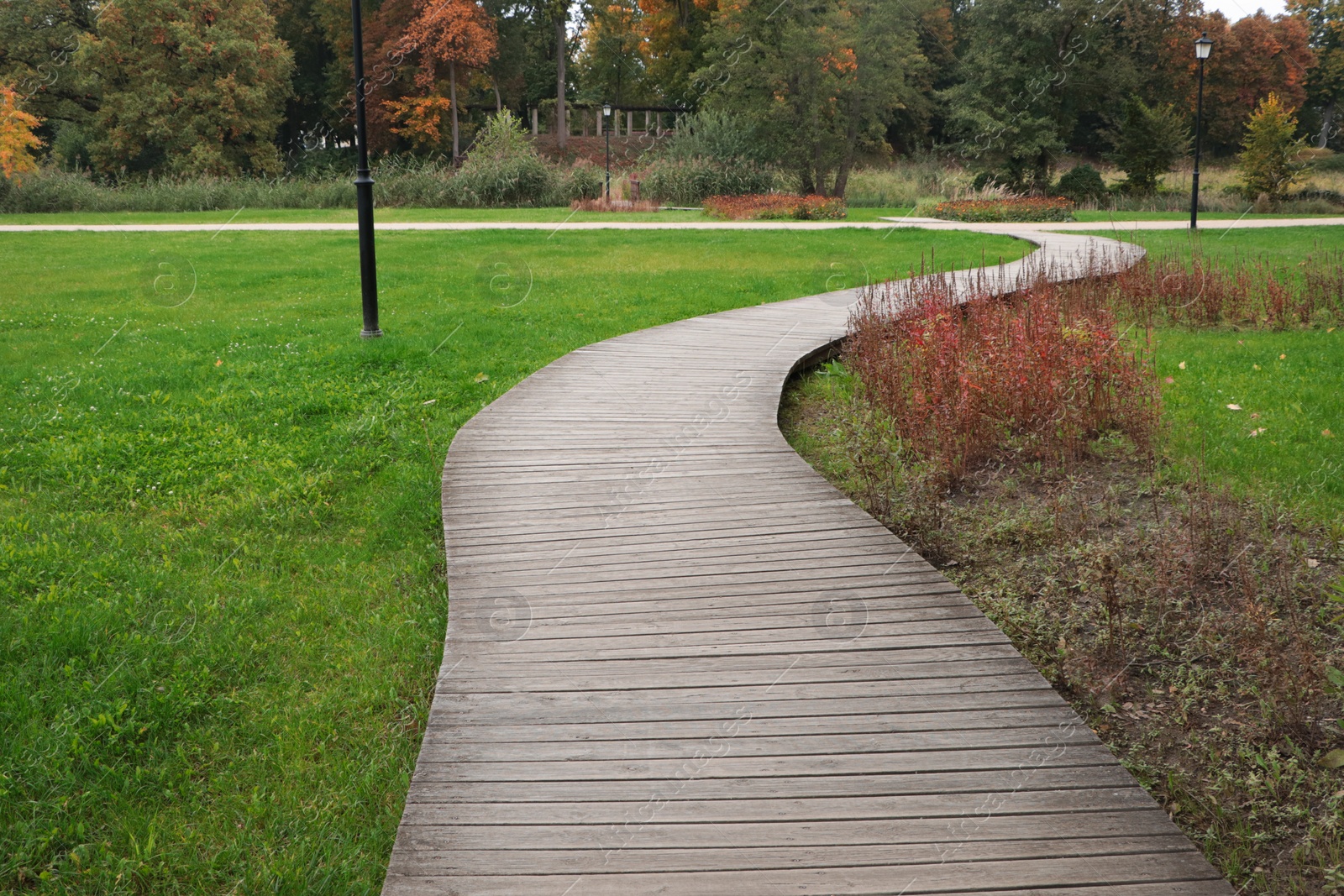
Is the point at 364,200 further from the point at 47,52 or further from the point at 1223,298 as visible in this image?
the point at 47,52

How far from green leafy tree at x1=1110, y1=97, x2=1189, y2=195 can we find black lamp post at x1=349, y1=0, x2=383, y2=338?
107ft

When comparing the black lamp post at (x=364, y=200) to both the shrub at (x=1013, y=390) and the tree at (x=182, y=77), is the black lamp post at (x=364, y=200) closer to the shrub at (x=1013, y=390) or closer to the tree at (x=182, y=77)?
the shrub at (x=1013, y=390)

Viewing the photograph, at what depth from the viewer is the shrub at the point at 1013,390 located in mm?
5992

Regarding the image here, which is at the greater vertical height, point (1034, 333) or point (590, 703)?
point (1034, 333)

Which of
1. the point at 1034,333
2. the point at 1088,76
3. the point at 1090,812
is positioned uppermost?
the point at 1088,76

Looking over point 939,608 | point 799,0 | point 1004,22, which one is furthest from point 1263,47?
point 939,608

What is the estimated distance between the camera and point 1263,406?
692 cm

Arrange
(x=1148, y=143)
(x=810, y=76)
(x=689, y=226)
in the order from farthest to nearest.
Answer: (x=1148, y=143) → (x=810, y=76) → (x=689, y=226)

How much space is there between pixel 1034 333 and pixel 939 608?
11.6ft

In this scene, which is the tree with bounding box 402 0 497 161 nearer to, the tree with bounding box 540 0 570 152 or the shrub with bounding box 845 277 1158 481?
the tree with bounding box 540 0 570 152

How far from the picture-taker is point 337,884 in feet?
8.79

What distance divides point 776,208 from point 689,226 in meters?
4.55

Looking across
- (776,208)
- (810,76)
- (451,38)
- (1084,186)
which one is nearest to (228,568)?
(776,208)

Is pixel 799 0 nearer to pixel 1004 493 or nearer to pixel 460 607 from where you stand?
pixel 1004 493
